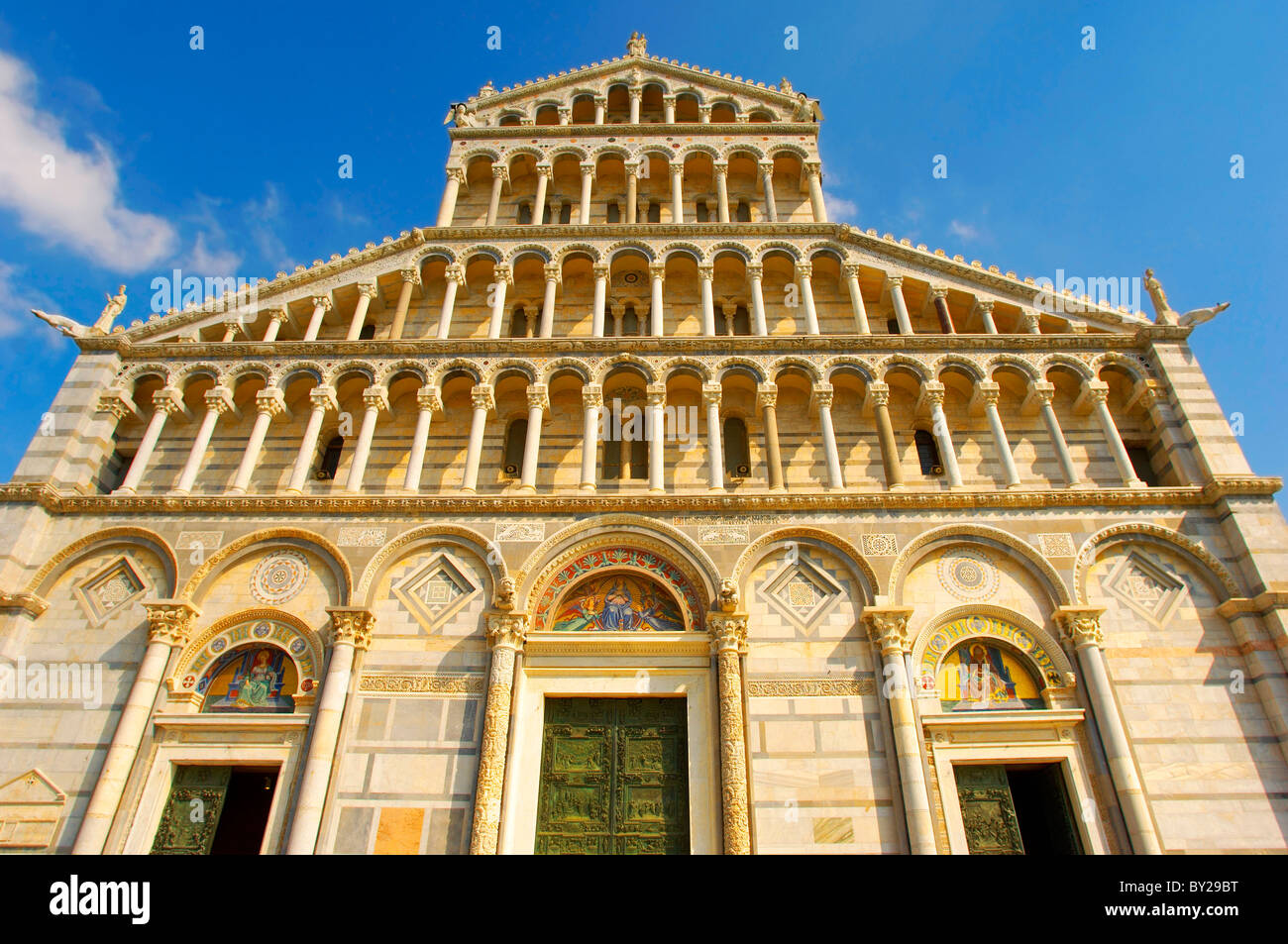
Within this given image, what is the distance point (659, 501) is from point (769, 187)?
30.1 feet

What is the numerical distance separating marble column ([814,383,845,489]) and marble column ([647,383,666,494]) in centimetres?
289

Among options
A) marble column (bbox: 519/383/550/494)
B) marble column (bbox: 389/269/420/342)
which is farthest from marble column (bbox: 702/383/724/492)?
marble column (bbox: 389/269/420/342)

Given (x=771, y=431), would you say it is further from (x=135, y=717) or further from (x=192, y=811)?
(x=135, y=717)

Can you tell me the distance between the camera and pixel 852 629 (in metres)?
12.5

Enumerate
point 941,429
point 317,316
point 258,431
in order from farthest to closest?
point 317,316 → point 258,431 → point 941,429

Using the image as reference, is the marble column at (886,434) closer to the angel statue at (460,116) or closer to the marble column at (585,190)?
the marble column at (585,190)

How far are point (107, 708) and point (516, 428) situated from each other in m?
8.10

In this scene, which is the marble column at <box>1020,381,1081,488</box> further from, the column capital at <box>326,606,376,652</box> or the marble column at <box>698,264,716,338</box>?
the column capital at <box>326,606,376,652</box>

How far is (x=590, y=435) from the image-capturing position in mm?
14555

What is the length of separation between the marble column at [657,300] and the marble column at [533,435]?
253 centimetres

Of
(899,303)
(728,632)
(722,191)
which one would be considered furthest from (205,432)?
(899,303)

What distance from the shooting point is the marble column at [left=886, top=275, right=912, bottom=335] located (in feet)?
52.1

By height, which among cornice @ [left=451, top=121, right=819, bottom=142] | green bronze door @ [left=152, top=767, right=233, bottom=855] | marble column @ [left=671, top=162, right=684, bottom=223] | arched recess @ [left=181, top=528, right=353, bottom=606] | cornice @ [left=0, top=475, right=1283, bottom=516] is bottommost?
green bronze door @ [left=152, top=767, right=233, bottom=855]
